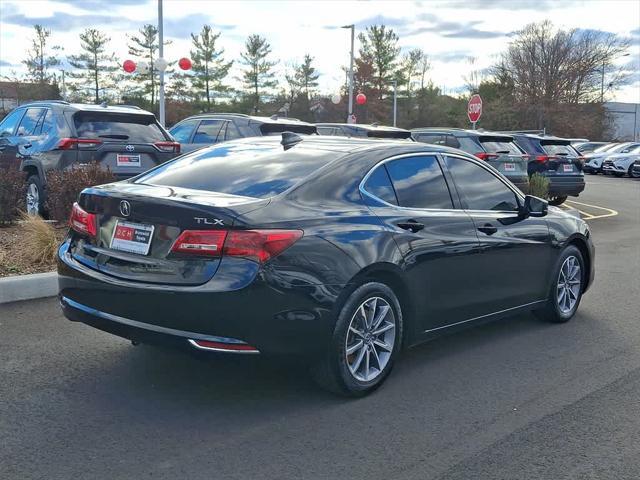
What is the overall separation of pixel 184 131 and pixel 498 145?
249 inches

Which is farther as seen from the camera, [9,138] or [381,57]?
[381,57]

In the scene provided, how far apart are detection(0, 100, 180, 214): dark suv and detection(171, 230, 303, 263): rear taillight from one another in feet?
17.5

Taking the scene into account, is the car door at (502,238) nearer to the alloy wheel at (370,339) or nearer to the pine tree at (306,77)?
the alloy wheel at (370,339)

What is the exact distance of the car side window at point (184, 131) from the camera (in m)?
13.2

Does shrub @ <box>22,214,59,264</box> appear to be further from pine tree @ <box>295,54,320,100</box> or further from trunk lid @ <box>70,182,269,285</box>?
pine tree @ <box>295,54,320,100</box>

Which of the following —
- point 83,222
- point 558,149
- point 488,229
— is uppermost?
point 558,149

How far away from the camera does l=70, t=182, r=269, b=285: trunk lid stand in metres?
3.94

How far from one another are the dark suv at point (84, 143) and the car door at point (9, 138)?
0.9 inches

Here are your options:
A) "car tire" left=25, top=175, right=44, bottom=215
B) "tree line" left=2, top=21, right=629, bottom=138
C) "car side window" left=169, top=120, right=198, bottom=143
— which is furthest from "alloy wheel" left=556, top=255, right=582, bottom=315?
"tree line" left=2, top=21, right=629, bottom=138

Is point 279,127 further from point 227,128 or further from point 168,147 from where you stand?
point 168,147

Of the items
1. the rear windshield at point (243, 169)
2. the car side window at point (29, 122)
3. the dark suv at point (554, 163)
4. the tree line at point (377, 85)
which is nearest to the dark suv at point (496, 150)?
the dark suv at point (554, 163)

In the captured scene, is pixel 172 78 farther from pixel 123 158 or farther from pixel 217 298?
pixel 217 298

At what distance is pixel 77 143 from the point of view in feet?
30.1

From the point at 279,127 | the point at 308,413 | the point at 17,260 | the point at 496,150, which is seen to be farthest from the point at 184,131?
the point at 308,413
